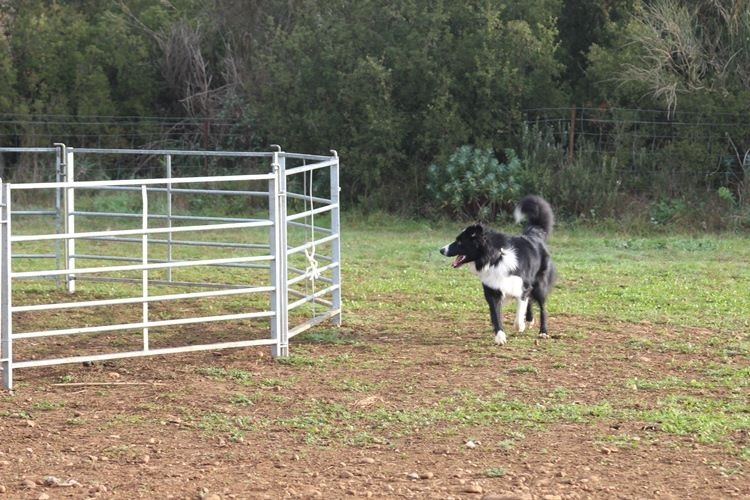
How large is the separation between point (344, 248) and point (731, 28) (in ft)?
28.8

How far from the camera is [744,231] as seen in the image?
19.1 meters

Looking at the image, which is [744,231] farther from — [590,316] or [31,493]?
[31,493]

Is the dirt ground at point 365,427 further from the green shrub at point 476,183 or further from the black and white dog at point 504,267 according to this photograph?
the green shrub at point 476,183

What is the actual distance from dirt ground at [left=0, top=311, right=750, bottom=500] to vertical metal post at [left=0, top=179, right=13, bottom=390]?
0.75 feet

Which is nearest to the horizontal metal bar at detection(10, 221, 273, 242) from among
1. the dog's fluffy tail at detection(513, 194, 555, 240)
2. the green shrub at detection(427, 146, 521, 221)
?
the dog's fluffy tail at detection(513, 194, 555, 240)

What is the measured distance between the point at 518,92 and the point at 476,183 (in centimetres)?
218

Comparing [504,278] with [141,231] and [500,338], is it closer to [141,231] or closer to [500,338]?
[500,338]

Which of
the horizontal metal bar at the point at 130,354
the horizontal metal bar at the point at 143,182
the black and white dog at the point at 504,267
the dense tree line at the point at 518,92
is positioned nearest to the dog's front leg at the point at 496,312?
the black and white dog at the point at 504,267

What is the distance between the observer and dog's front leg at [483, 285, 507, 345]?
9.93 metres

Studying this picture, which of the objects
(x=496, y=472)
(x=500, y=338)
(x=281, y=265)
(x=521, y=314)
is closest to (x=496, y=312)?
(x=500, y=338)

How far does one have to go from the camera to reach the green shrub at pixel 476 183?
2020cm

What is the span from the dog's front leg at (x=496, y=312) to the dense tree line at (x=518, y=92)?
1024 centimetres

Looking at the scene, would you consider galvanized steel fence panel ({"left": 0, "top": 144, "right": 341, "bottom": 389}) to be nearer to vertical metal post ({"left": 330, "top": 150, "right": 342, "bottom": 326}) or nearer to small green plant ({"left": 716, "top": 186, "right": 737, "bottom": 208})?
vertical metal post ({"left": 330, "top": 150, "right": 342, "bottom": 326})

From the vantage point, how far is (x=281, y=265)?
9.30 meters
